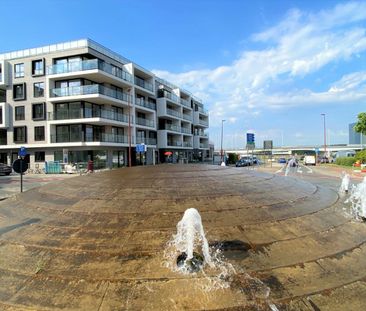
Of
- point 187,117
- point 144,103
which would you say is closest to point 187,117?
point 187,117

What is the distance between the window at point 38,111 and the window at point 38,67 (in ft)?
13.1

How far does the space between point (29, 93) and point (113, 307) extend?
39640 millimetres

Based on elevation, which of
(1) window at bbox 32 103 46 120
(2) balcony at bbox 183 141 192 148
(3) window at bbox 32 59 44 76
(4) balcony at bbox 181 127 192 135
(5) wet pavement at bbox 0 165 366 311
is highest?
(3) window at bbox 32 59 44 76

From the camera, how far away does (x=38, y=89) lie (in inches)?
1430

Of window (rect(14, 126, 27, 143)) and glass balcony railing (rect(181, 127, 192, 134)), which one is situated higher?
glass balcony railing (rect(181, 127, 192, 134))

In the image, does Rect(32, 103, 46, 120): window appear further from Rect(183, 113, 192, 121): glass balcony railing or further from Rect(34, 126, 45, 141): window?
Rect(183, 113, 192, 121): glass balcony railing

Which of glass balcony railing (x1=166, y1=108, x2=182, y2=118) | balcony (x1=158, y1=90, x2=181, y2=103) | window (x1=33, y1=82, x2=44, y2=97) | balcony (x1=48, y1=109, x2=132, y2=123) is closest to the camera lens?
balcony (x1=48, y1=109, x2=132, y2=123)

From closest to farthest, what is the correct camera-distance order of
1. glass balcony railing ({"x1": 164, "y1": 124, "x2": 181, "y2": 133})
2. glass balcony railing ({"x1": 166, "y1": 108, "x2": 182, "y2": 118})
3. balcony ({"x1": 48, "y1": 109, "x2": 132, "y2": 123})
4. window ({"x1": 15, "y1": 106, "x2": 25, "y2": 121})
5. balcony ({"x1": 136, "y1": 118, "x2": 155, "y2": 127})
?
balcony ({"x1": 48, "y1": 109, "x2": 132, "y2": 123}) → window ({"x1": 15, "y1": 106, "x2": 25, "y2": 121}) → balcony ({"x1": 136, "y1": 118, "x2": 155, "y2": 127}) → glass balcony railing ({"x1": 164, "y1": 124, "x2": 181, "y2": 133}) → glass balcony railing ({"x1": 166, "y1": 108, "x2": 182, "y2": 118})

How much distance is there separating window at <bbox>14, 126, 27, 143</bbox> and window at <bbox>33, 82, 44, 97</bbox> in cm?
463

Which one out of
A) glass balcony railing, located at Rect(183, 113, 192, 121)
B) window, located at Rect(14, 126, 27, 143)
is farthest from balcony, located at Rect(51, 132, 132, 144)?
glass balcony railing, located at Rect(183, 113, 192, 121)

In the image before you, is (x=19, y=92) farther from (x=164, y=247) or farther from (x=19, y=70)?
(x=164, y=247)

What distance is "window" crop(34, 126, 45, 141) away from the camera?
118 ft

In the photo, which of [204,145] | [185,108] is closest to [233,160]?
[204,145]

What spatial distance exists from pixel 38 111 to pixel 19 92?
450 cm
